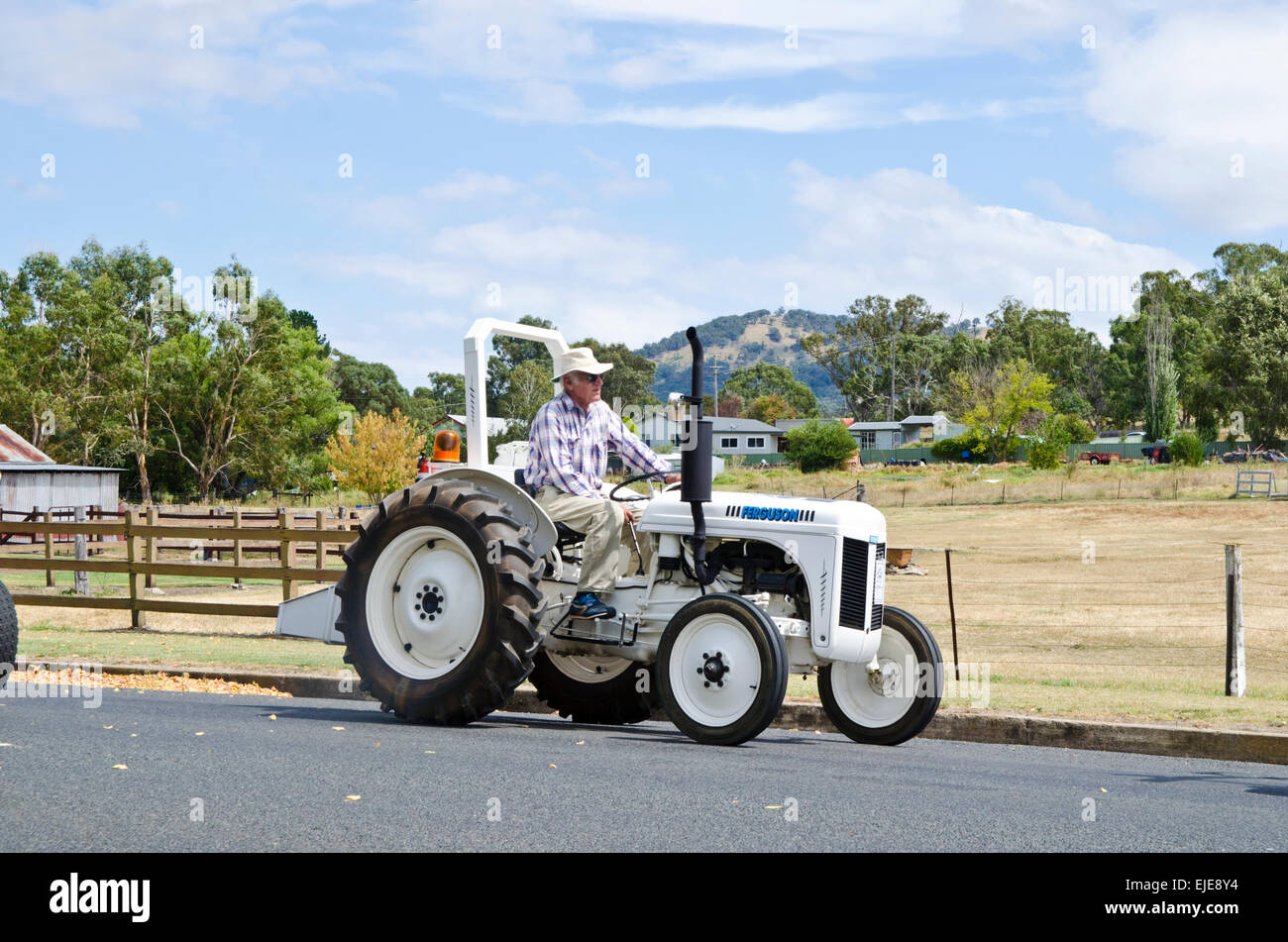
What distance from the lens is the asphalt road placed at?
525 centimetres

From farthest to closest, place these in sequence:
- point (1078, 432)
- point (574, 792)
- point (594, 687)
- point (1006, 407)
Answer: point (1078, 432) < point (1006, 407) < point (594, 687) < point (574, 792)

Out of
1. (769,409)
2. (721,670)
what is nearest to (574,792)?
(721,670)

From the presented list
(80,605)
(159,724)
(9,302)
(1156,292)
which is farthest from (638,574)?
(1156,292)

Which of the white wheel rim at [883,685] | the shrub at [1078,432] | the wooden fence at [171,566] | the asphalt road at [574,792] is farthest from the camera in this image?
the shrub at [1078,432]

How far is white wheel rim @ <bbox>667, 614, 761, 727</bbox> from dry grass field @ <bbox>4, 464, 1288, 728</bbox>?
2.70 m

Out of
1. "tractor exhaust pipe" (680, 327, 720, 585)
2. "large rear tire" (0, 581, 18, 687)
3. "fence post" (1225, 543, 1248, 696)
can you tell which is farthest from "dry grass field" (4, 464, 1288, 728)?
"tractor exhaust pipe" (680, 327, 720, 585)

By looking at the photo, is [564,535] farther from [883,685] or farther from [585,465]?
[883,685]

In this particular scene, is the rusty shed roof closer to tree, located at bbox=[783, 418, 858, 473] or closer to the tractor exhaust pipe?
the tractor exhaust pipe

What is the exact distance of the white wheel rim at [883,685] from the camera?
26.2 ft

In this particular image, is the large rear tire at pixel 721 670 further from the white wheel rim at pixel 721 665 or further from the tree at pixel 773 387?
the tree at pixel 773 387

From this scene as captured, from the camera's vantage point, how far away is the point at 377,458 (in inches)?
2665

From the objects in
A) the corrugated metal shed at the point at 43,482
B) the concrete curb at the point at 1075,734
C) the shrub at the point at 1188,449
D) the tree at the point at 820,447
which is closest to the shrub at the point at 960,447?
the tree at the point at 820,447

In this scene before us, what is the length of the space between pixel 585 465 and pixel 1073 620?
1384 centimetres
